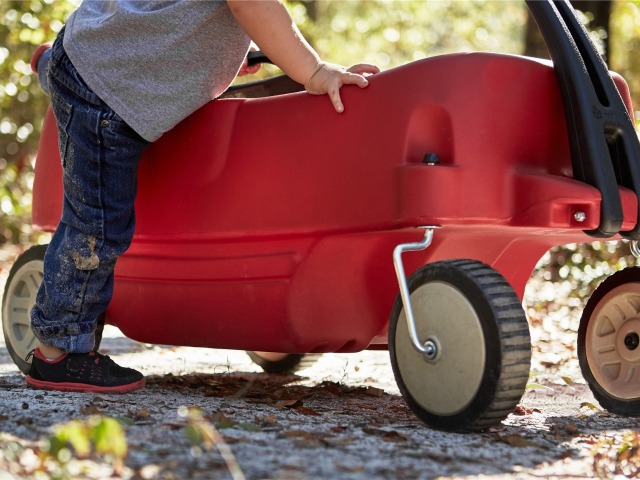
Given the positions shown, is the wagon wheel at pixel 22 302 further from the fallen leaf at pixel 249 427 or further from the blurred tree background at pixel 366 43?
the blurred tree background at pixel 366 43

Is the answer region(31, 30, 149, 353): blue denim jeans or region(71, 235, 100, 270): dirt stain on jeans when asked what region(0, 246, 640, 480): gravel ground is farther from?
region(71, 235, 100, 270): dirt stain on jeans

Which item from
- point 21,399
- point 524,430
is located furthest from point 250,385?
point 524,430

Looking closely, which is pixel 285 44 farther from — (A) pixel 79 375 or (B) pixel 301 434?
(A) pixel 79 375

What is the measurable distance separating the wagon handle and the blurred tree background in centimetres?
212

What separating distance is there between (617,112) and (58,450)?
1522 mm

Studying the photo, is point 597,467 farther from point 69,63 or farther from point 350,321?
point 69,63

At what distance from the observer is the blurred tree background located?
5984 mm

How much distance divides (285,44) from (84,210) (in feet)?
2.29

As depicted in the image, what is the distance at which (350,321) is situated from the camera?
8.66 feet

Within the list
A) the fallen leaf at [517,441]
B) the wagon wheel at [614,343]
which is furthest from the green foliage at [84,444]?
the wagon wheel at [614,343]

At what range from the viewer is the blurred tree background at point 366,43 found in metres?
5.98

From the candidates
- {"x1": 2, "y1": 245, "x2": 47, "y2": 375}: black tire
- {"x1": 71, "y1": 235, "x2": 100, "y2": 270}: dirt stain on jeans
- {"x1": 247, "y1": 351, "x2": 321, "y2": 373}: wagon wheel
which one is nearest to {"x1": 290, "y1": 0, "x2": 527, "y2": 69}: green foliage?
{"x1": 247, "y1": 351, "x2": 321, "y2": 373}: wagon wheel

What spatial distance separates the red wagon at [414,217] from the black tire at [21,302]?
0.50 m

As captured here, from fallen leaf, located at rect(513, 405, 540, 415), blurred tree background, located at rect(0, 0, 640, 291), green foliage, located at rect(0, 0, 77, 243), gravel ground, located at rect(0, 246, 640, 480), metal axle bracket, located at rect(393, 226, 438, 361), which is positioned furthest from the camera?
green foliage, located at rect(0, 0, 77, 243)
